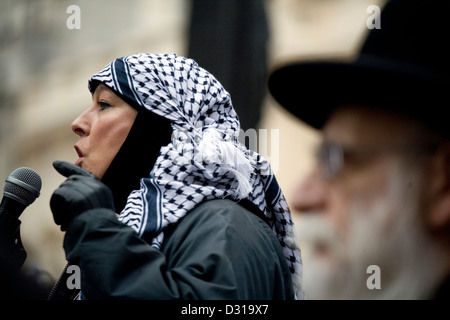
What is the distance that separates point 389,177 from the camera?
8.23 ft

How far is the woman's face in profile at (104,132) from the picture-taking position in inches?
158

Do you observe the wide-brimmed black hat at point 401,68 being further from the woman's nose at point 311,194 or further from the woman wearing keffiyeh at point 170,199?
the woman wearing keffiyeh at point 170,199

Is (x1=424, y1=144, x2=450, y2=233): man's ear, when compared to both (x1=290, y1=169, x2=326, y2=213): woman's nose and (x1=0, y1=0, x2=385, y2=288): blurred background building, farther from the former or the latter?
(x1=0, y1=0, x2=385, y2=288): blurred background building

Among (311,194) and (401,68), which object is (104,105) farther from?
(401,68)

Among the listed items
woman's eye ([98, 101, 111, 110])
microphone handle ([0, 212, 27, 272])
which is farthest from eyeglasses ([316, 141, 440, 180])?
woman's eye ([98, 101, 111, 110])

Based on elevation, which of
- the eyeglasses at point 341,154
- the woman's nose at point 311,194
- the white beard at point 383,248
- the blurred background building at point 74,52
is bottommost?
the blurred background building at point 74,52

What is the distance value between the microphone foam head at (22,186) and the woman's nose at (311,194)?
151 centimetres

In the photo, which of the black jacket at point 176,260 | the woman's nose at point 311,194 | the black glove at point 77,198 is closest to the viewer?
the woman's nose at point 311,194

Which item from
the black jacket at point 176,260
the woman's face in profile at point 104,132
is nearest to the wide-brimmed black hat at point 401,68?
the black jacket at point 176,260

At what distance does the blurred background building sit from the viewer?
2031cm

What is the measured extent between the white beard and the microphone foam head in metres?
1.55

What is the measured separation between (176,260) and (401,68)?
4.16 ft

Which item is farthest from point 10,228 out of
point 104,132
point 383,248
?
point 383,248
